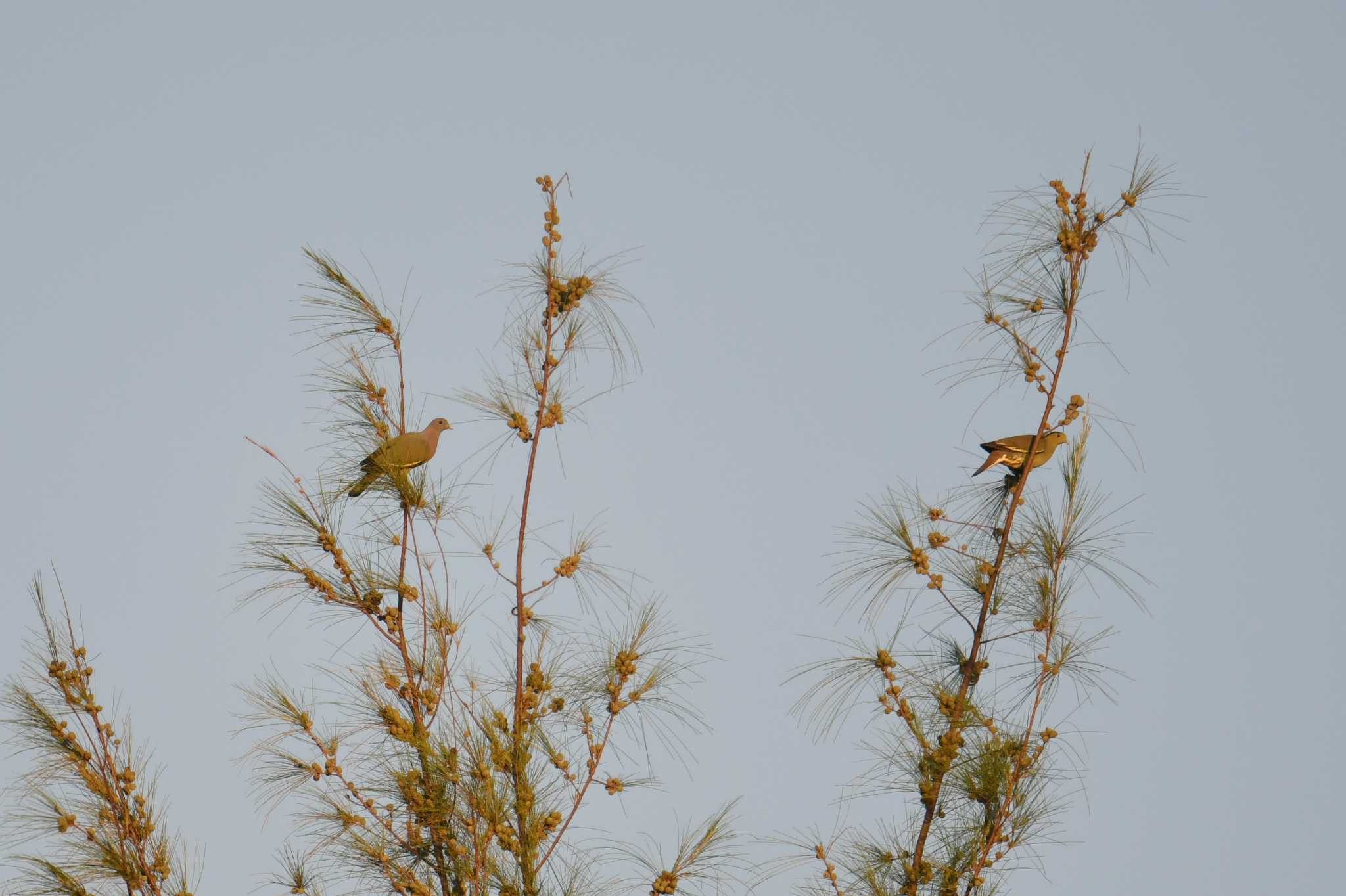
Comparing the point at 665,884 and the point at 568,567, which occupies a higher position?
the point at 568,567

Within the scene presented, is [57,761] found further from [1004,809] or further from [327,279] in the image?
[1004,809]

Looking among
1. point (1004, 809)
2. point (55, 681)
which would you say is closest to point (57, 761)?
point (55, 681)

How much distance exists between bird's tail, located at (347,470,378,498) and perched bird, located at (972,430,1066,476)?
6.49ft

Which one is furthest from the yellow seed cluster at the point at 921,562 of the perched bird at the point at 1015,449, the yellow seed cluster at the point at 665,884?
the yellow seed cluster at the point at 665,884

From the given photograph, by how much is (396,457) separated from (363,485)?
18 cm

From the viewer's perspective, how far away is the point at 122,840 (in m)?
4.60

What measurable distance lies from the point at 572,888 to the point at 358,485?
1473 millimetres

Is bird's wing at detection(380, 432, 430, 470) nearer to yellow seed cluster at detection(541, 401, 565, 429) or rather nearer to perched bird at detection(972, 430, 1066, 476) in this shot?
yellow seed cluster at detection(541, 401, 565, 429)

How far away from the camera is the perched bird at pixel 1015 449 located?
Result: 4.86 m

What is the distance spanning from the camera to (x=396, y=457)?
484 cm

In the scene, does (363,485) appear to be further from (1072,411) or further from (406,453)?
(1072,411)

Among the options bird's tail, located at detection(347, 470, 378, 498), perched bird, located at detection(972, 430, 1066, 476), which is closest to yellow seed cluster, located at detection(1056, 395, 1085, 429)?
perched bird, located at detection(972, 430, 1066, 476)

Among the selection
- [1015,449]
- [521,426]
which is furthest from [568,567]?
[1015,449]

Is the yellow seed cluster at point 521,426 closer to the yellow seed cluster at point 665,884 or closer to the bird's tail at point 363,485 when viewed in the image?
the bird's tail at point 363,485
